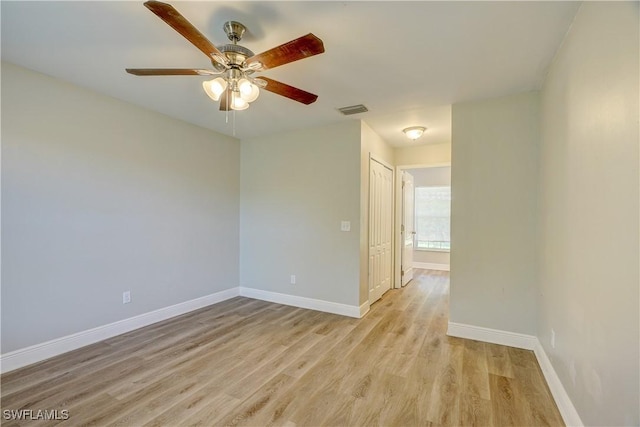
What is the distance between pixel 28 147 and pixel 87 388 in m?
2.04

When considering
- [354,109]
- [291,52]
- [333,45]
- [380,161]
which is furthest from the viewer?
[380,161]

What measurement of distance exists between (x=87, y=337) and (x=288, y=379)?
6.94ft

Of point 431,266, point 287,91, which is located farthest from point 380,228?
point 431,266

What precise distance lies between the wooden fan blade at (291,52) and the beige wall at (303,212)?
6.73ft

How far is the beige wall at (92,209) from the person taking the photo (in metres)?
2.37

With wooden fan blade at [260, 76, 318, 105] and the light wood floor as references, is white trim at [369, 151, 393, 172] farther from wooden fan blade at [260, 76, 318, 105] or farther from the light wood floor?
the light wood floor

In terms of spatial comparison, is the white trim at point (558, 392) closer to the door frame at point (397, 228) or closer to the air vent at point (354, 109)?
the door frame at point (397, 228)

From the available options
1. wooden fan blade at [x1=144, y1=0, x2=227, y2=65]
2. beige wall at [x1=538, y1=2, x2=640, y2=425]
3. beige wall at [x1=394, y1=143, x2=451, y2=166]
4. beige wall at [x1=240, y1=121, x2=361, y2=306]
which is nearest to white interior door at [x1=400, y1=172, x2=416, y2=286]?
beige wall at [x1=394, y1=143, x2=451, y2=166]

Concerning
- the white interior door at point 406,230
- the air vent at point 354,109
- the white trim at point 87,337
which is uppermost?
the air vent at point 354,109

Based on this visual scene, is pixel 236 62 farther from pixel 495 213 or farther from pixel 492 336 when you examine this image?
pixel 492 336

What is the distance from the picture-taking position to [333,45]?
6.66 ft

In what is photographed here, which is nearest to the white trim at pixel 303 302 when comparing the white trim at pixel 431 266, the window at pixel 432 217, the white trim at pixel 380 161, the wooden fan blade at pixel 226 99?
the white trim at pixel 380 161

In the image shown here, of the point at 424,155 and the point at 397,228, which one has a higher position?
the point at 424,155

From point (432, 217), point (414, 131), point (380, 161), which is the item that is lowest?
point (432, 217)
